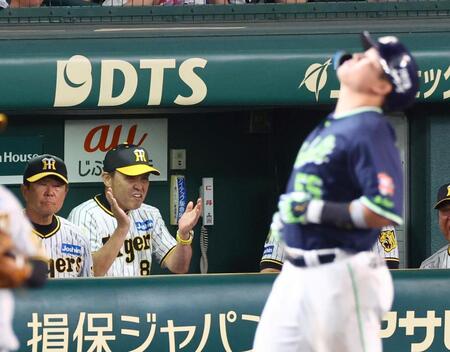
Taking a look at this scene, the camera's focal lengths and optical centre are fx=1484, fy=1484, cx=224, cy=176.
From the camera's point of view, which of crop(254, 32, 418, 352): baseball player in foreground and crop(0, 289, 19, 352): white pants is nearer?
crop(0, 289, 19, 352): white pants

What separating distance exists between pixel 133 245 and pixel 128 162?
1.51 feet

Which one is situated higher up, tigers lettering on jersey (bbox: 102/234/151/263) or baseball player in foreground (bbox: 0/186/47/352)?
tigers lettering on jersey (bbox: 102/234/151/263)

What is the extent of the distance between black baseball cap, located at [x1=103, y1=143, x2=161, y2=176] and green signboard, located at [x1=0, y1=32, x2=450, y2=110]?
0.44 meters

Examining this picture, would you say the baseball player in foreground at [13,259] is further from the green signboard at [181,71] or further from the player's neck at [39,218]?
the green signboard at [181,71]

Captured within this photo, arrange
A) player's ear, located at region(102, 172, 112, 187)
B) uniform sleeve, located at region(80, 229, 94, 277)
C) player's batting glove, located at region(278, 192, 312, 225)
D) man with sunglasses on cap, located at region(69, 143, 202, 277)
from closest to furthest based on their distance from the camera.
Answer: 1. player's batting glove, located at region(278, 192, 312, 225)
2. uniform sleeve, located at region(80, 229, 94, 277)
3. man with sunglasses on cap, located at region(69, 143, 202, 277)
4. player's ear, located at region(102, 172, 112, 187)

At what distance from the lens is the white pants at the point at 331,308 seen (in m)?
5.65

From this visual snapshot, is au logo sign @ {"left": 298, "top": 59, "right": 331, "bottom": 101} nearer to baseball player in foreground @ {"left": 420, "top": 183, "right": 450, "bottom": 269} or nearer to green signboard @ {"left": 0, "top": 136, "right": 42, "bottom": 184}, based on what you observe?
baseball player in foreground @ {"left": 420, "top": 183, "right": 450, "bottom": 269}

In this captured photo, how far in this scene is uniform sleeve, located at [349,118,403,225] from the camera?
215 inches

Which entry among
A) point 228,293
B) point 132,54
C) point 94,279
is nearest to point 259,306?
point 228,293

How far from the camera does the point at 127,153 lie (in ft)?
26.5

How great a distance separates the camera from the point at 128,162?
806 cm

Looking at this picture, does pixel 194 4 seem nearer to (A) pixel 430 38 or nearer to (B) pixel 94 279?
(A) pixel 430 38

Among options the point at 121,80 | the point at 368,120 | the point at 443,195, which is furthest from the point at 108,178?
the point at 368,120

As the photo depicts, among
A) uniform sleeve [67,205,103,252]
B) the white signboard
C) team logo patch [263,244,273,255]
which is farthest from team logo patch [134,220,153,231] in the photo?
the white signboard
